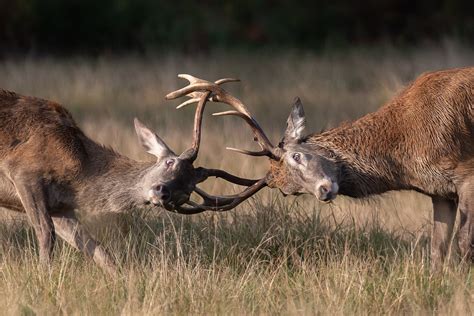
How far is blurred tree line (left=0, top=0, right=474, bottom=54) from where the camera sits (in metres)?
27.1

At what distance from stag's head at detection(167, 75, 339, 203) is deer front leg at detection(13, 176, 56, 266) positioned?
1.30 meters

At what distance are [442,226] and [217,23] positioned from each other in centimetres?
2261

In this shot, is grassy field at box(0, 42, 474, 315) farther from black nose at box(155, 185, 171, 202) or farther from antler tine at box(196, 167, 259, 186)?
antler tine at box(196, 167, 259, 186)

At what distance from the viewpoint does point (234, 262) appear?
931cm

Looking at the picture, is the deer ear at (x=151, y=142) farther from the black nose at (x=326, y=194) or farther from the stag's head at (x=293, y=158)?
the black nose at (x=326, y=194)

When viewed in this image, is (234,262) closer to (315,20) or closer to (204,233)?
(204,233)

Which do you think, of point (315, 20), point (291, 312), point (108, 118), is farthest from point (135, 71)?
point (291, 312)

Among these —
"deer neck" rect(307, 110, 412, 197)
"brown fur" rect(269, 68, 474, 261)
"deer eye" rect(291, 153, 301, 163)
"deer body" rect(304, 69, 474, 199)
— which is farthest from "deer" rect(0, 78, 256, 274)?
"deer body" rect(304, 69, 474, 199)

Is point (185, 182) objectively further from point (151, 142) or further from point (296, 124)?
point (296, 124)

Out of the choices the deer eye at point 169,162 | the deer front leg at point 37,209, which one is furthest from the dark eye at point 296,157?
the deer front leg at point 37,209

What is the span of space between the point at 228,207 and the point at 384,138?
1.39 meters

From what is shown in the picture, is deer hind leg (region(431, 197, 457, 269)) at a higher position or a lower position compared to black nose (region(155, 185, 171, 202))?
lower

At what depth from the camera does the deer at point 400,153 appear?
9.45 metres

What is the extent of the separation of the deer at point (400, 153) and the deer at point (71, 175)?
12.7 inches
